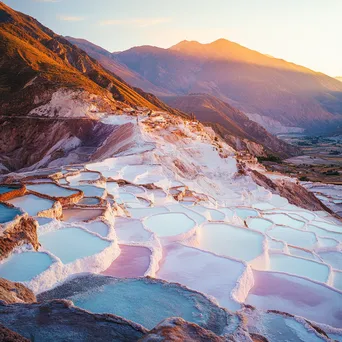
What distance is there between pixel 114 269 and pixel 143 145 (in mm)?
17072

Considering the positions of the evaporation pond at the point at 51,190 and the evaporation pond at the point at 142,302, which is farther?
the evaporation pond at the point at 51,190

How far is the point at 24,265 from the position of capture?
498cm

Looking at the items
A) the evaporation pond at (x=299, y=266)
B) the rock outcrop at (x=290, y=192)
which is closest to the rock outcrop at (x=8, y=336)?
the evaporation pond at (x=299, y=266)

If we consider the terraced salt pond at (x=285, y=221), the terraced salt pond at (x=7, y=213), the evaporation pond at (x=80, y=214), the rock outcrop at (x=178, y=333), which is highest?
the rock outcrop at (x=178, y=333)

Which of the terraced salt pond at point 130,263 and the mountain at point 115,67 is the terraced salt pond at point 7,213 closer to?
the terraced salt pond at point 130,263

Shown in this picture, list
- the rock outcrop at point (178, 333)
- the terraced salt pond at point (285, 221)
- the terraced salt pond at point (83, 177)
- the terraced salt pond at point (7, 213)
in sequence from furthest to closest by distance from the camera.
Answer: the terraced salt pond at point (285, 221) → the terraced salt pond at point (83, 177) → the terraced salt pond at point (7, 213) → the rock outcrop at point (178, 333)

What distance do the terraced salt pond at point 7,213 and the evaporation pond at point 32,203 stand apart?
95 centimetres

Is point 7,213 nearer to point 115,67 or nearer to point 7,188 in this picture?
point 7,188

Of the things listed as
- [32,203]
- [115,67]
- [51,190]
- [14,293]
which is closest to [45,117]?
[51,190]

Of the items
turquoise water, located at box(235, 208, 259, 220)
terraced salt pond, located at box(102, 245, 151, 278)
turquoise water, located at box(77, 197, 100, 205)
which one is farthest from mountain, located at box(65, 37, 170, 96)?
terraced salt pond, located at box(102, 245, 151, 278)

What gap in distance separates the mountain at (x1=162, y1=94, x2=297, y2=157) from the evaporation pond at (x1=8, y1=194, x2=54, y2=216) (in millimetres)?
48206

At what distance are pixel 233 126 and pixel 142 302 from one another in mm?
66273

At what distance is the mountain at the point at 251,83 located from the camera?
135 m

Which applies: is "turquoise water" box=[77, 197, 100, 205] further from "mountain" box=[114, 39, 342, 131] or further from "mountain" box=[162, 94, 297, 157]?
"mountain" box=[114, 39, 342, 131]
